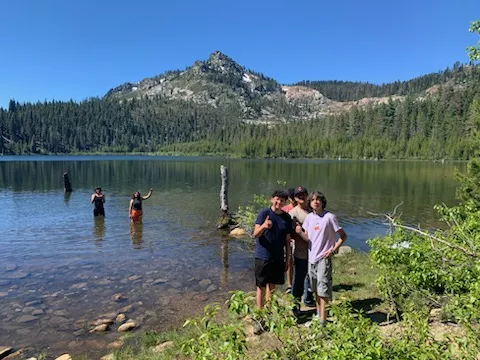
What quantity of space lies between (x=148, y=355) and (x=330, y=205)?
27.6m

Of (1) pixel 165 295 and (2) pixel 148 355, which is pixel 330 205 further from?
(2) pixel 148 355

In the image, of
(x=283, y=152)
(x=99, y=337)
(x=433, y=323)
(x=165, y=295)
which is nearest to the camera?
(x=433, y=323)

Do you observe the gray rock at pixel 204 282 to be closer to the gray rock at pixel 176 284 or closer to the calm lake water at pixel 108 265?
the calm lake water at pixel 108 265

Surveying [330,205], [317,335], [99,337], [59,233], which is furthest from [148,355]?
[330,205]

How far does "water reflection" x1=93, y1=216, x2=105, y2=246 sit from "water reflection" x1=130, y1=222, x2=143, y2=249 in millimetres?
1618

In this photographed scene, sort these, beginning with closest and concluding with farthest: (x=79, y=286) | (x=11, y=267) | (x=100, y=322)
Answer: (x=100, y=322)
(x=79, y=286)
(x=11, y=267)

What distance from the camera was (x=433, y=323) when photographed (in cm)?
717

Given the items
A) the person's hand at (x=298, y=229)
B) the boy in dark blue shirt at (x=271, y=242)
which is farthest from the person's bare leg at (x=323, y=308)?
the person's hand at (x=298, y=229)

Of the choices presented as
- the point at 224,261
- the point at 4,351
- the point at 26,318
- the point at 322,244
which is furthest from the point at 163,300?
the point at 322,244

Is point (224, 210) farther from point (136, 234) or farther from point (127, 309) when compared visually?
point (127, 309)

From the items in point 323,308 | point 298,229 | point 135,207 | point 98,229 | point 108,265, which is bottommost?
point 98,229

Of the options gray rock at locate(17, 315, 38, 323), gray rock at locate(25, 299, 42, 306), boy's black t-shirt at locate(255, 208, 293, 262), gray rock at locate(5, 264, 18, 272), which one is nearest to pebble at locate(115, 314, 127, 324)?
gray rock at locate(17, 315, 38, 323)

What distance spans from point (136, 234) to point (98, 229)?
3.07 meters

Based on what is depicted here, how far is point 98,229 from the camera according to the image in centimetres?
2211
